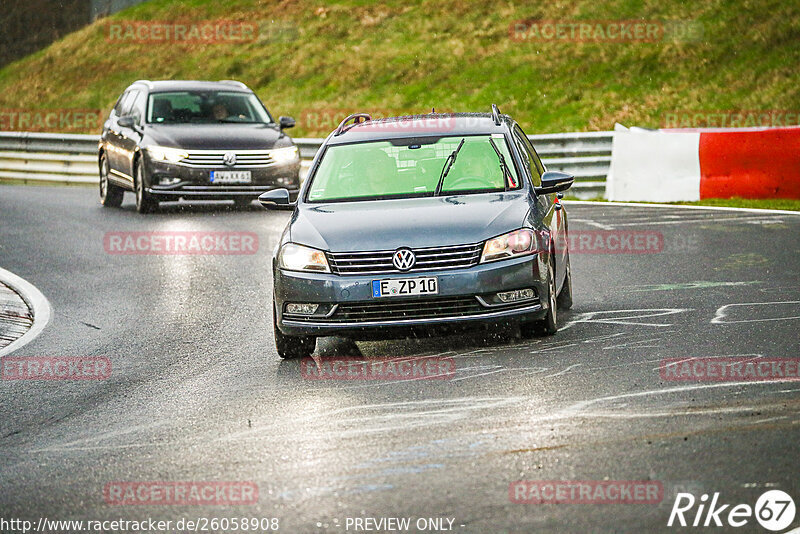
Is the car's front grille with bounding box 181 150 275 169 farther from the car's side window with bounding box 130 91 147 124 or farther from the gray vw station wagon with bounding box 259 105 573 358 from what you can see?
the gray vw station wagon with bounding box 259 105 573 358

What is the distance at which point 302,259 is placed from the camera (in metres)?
9.20

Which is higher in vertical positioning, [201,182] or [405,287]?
[405,287]

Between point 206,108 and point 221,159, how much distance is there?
1955mm

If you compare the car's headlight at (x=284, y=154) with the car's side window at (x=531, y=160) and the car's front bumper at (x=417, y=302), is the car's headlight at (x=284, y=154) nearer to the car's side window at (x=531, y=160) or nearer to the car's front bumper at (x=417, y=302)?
the car's side window at (x=531, y=160)

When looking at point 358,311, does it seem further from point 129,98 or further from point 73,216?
point 129,98

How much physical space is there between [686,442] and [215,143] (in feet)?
47.3

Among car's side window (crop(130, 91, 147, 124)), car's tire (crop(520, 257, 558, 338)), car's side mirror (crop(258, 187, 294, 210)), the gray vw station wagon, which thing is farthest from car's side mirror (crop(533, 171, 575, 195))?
car's side window (crop(130, 91, 147, 124))

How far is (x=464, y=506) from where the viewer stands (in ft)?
18.4

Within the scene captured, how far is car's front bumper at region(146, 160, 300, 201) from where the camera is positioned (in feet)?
65.0

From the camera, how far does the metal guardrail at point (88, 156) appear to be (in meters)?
21.9

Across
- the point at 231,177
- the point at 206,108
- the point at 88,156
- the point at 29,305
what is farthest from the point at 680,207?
the point at 88,156

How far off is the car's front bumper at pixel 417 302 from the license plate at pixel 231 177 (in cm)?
1102

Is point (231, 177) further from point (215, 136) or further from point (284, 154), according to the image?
point (284, 154)

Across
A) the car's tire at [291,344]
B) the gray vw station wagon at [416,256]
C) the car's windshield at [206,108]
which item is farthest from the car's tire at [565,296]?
the car's windshield at [206,108]
